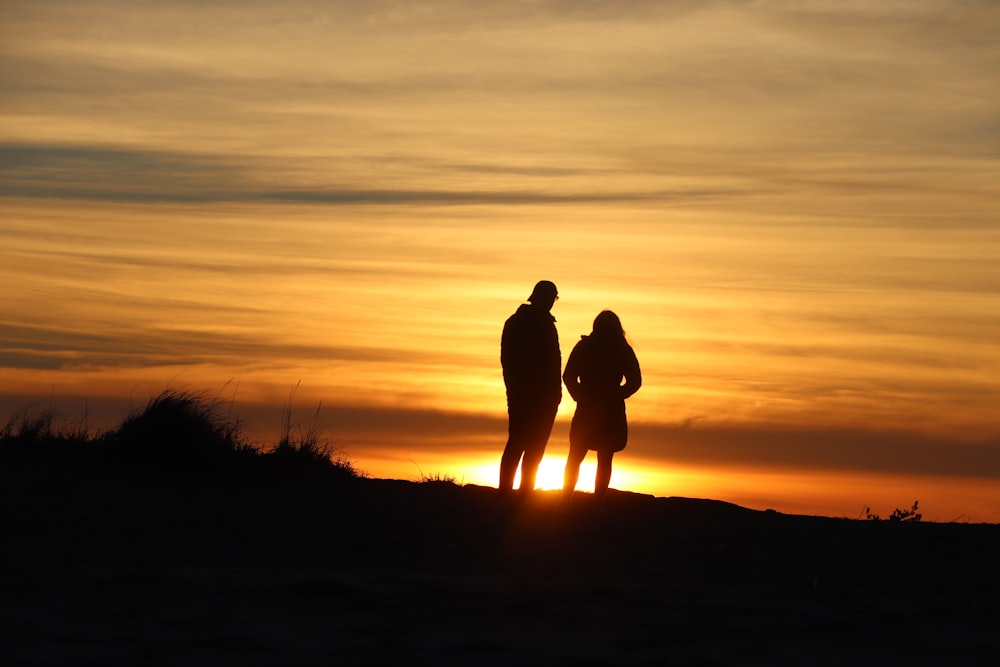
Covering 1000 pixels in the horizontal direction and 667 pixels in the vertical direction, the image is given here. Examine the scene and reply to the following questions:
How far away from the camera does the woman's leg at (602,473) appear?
1262 centimetres

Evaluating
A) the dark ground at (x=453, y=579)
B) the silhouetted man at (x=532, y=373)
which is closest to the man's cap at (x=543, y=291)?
the silhouetted man at (x=532, y=373)

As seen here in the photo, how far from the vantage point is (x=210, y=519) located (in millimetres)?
11766

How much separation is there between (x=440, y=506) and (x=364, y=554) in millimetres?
1828

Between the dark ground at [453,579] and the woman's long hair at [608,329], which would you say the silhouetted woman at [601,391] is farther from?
the dark ground at [453,579]

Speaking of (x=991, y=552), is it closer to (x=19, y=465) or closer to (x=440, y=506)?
(x=440, y=506)

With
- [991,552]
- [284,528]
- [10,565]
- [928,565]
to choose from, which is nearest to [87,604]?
[10,565]

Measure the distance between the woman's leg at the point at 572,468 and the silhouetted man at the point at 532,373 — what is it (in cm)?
36

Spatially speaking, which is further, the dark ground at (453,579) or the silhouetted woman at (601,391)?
the silhouetted woman at (601,391)

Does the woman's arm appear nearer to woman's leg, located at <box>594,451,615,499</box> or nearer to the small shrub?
woman's leg, located at <box>594,451,615,499</box>

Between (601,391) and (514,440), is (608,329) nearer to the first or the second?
(601,391)

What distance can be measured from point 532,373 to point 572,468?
3.67 feet

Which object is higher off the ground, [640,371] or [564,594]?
[640,371]

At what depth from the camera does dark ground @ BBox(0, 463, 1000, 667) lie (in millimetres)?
6199

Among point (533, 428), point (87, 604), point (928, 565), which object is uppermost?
point (533, 428)
